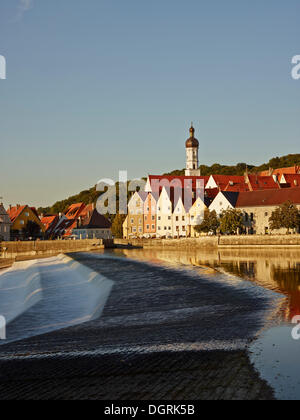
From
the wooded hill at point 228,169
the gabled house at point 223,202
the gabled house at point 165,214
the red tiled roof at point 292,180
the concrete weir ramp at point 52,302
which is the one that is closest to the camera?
the concrete weir ramp at point 52,302

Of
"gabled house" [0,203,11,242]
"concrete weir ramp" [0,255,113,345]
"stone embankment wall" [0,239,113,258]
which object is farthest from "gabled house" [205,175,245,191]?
"concrete weir ramp" [0,255,113,345]

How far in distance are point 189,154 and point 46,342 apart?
108 meters

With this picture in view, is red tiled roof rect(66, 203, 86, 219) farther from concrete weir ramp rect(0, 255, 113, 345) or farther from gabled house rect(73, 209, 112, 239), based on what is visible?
concrete weir ramp rect(0, 255, 113, 345)

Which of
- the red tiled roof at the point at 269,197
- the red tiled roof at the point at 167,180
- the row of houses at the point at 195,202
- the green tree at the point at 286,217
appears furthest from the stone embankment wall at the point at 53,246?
the green tree at the point at 286,217

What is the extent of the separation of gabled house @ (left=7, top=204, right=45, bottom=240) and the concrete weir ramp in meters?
54.7

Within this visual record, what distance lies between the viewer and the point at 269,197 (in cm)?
7675

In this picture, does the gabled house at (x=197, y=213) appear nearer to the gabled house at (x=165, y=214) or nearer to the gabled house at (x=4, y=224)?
the gabled house at (x=165, y=214)

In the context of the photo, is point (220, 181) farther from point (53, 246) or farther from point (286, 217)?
point (53, 246)

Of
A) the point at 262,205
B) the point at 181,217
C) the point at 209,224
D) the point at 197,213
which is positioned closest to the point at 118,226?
the point at 181,217

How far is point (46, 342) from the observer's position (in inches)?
583

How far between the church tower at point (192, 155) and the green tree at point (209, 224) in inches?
1657

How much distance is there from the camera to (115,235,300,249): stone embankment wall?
64312 mm

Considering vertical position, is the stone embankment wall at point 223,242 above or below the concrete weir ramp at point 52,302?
above

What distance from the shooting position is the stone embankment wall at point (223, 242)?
211ft
